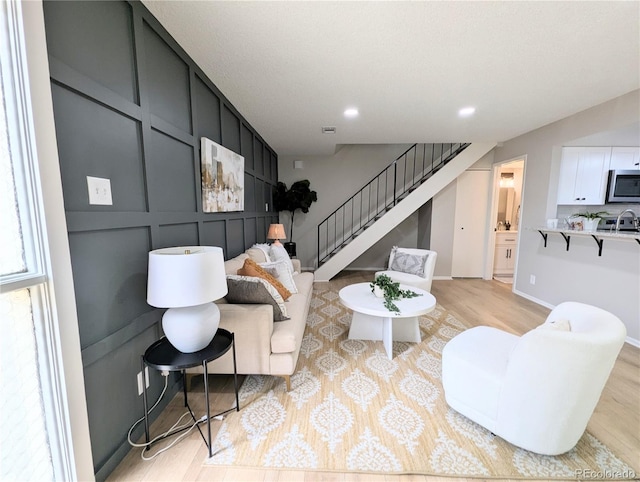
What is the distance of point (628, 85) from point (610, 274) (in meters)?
1.98

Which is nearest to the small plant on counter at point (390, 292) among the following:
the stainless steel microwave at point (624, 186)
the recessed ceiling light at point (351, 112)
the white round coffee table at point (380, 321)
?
the white round coffee table at point (380, 321)

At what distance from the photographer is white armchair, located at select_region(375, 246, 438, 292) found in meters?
3.77

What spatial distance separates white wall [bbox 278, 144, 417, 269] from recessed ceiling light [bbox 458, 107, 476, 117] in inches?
104

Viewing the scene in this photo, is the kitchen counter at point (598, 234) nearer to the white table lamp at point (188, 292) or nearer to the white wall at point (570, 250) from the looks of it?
the white wall at point (570, 250)

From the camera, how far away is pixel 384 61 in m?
2.14

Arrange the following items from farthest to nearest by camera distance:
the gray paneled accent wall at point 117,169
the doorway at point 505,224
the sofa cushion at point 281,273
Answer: the doorway at point 505,224 → the sofa cushion at point 281,273 → the gray paneled accent wall at point 117,169

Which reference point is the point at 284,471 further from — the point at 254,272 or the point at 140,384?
the point at 254,272

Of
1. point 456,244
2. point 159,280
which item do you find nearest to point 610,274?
point 456,244

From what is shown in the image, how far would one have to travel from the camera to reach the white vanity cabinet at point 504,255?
542cm

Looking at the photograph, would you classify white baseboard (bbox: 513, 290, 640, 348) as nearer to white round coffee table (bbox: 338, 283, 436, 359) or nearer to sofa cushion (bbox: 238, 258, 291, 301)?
white round coffee table (bbox: 338, 283, 436, 359)

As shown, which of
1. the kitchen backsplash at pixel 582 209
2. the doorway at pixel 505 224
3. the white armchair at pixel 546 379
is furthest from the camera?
the doorway at pixel 505 224

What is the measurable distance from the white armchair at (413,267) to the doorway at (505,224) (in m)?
2.10

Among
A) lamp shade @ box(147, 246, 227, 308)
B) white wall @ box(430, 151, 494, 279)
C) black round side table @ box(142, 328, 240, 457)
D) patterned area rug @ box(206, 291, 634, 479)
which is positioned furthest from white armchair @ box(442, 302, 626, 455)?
white wall @ box(430, 151, 494, 279)

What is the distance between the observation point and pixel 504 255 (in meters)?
5.51
